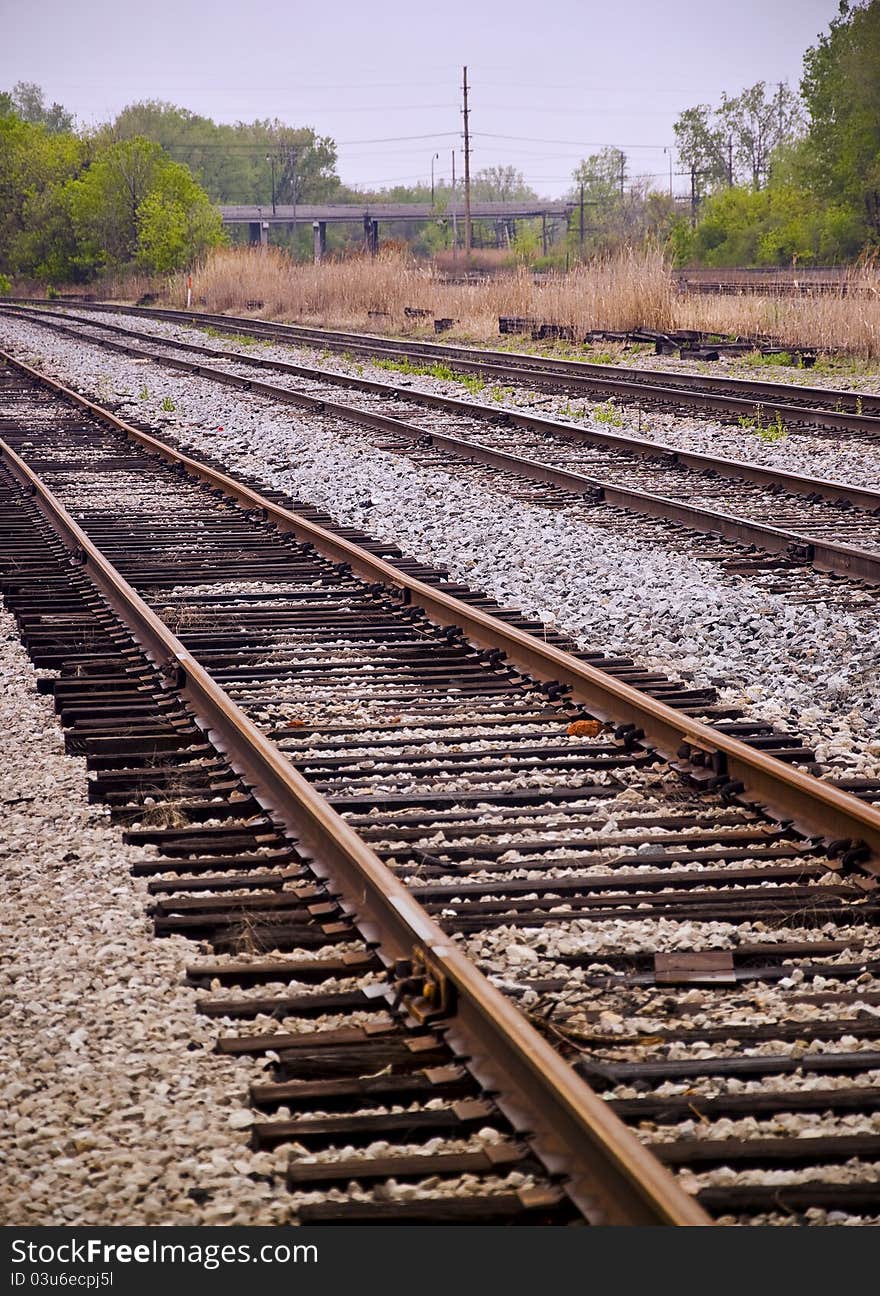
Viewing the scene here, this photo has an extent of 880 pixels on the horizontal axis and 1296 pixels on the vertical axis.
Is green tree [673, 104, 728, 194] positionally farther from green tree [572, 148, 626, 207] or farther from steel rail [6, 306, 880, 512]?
steel rail [6, 306, 880, 512]

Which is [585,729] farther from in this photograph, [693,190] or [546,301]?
[693,190]

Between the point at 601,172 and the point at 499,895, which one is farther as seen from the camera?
the point at 601,172

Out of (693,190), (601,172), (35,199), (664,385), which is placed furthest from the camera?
(601,172)

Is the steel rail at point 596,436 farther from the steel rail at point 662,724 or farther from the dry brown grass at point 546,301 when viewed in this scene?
the dry brown grass at point 546,301

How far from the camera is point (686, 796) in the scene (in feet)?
18.0

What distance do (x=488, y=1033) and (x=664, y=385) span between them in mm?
18698

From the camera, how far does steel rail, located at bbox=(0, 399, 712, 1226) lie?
2795mm

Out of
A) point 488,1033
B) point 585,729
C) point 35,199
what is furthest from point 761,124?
point 488,1033

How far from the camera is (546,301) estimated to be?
32750mm

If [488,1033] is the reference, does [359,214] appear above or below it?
above

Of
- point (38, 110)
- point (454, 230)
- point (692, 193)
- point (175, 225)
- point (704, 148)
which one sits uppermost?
point (38, 110)

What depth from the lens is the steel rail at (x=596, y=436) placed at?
11883mm

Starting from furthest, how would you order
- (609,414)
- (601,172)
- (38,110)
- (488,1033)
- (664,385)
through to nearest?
(38,110) → (601,172) → (664,385) → (609,414) → (488,1033)
